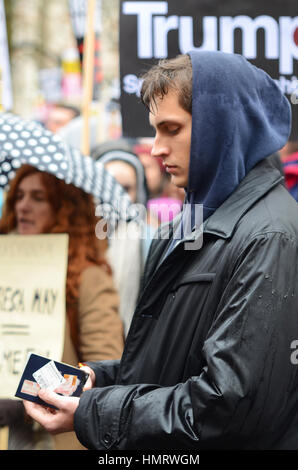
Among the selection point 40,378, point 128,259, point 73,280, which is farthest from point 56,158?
point 128,259

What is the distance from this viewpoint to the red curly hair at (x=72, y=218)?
3001mm

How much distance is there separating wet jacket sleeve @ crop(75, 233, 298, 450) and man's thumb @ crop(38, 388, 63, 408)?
26cm

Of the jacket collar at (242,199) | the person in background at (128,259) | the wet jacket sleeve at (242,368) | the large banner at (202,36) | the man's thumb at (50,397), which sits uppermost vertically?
the large banner at (202,36)

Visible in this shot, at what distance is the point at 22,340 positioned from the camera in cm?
266

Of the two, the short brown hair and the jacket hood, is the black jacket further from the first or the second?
the short brown hair

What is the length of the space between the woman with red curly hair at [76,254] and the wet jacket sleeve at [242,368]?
1.13 metres

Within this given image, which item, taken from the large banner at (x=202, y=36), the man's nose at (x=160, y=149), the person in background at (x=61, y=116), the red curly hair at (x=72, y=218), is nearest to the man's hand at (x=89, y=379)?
the man's nose at (x=160, y=149)

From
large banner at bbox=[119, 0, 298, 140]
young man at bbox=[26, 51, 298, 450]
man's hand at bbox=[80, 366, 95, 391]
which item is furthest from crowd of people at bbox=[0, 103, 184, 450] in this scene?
young man at bbox=[26, 51, 298, 450]

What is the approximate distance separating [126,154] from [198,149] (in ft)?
10.3

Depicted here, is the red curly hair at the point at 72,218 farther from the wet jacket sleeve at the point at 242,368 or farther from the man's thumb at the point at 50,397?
the wet jacket sleeve at the point at 242,368

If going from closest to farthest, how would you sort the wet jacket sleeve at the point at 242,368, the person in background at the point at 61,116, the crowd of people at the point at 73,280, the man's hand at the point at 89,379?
the wet jacket sleeve at the point at 242,368, the man's hand at the point at 89,379, the crowd of people at the point at 73,280, the person in background at the point at 61,116

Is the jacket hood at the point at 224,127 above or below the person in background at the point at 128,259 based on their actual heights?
above

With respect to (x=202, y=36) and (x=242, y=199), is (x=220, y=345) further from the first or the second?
(x=202, y=36)
